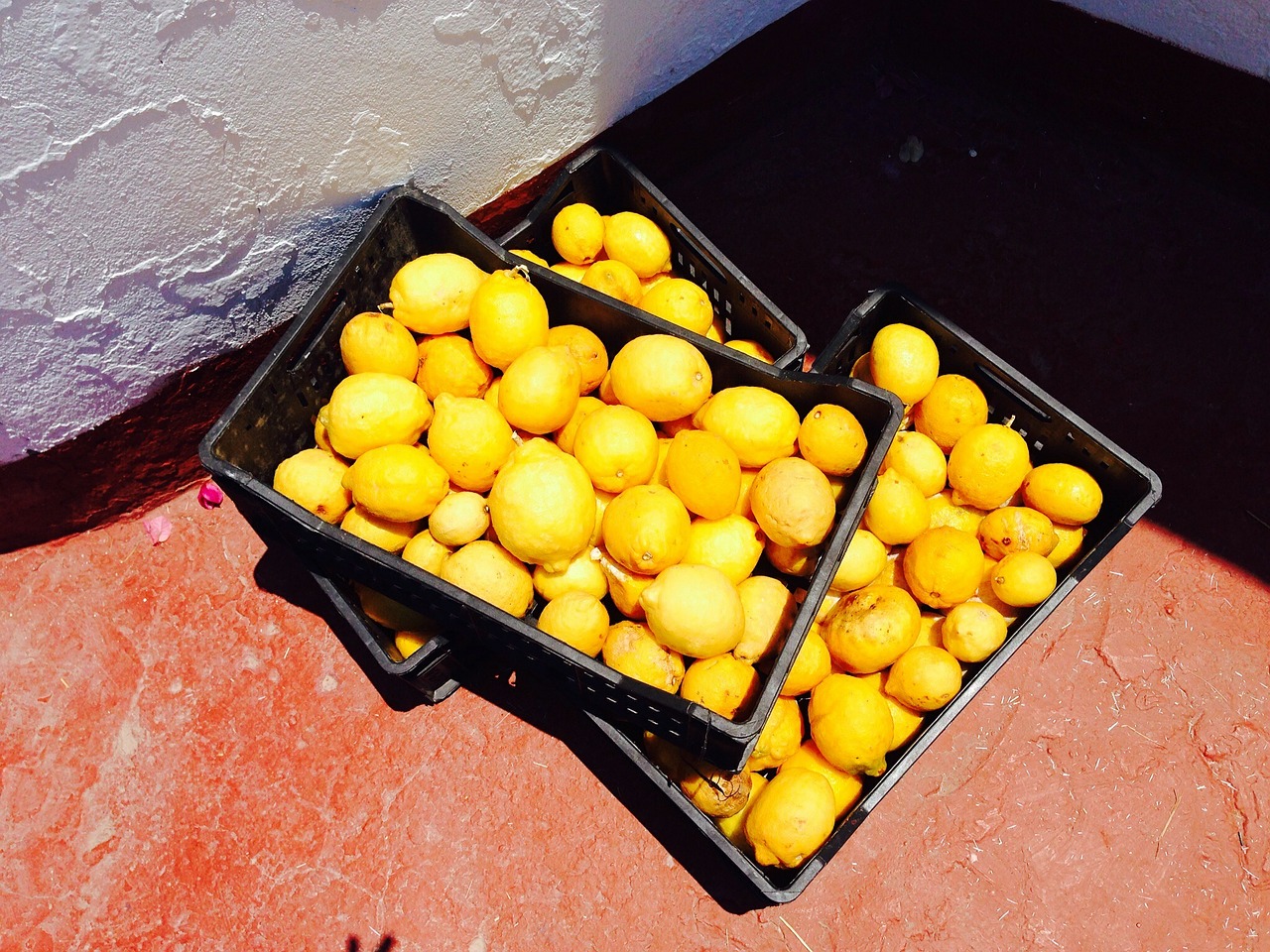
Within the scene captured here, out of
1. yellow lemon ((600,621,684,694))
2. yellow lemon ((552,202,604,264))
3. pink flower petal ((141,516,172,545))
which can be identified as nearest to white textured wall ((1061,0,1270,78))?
yellow lemon ((552,202,604,264))

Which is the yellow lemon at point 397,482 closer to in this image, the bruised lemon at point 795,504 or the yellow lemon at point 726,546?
the yellow lemon at point 726,546

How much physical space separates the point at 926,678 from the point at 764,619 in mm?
464

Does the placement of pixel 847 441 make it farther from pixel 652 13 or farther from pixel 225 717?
pixel 225 717

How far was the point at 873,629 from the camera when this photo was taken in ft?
7.49

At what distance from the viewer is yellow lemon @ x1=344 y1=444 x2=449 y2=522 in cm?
217

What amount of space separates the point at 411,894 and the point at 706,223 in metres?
2.80

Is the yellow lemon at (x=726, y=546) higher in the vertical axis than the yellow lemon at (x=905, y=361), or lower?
lower

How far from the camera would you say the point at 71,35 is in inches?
73.7

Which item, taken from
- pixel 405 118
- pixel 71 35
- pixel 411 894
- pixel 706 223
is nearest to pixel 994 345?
pixel 706 223

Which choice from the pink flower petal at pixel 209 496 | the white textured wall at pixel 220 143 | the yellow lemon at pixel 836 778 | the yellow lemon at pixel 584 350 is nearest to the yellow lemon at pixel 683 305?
the yellow lemon at pixel 584 350

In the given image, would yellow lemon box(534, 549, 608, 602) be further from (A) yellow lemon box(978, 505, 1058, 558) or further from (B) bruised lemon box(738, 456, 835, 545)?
(A) yellow lemon box(978, 505, 1058, 558)

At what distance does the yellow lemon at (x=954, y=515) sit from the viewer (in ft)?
8.45

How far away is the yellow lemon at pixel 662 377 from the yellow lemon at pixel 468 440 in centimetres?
37

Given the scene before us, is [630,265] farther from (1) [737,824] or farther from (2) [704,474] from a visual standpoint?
(1) [737,824]
